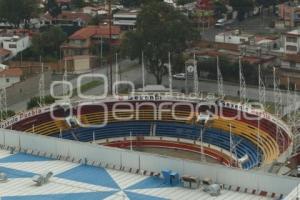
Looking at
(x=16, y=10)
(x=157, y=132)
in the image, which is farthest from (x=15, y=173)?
(x=16, y=10)

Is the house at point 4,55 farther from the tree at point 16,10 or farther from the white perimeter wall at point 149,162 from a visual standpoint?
the white perimeter wall at point 149,162

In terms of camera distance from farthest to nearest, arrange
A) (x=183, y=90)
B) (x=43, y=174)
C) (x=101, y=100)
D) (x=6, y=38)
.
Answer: (x=6, y=38) → (x=183, y=90) → (x=101, y=100) → (x=43, y=174)

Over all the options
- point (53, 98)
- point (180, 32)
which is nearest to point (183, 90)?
point (180, 32)

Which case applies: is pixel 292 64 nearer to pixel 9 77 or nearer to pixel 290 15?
pixel 9 77

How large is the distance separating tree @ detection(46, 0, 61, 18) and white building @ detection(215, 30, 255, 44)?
13.5m

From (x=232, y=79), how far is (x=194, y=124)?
9752 millimetres

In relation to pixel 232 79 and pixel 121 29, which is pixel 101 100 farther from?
pixel 121 29

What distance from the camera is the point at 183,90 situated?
104 feet

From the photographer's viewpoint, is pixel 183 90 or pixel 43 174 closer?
pixel 43 174

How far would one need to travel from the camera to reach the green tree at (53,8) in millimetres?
48969

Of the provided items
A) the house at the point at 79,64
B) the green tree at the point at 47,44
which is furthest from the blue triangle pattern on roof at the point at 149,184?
the green tree at the point at 47,44

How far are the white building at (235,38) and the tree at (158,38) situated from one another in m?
6.98

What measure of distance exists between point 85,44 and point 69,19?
8022mm

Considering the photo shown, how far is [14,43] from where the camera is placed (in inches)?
1543
